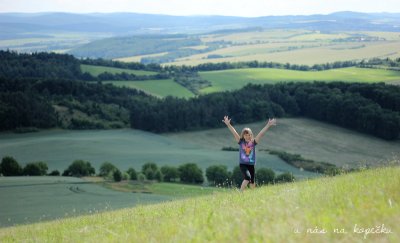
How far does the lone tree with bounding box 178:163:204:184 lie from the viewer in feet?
244

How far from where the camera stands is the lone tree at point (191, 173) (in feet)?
244

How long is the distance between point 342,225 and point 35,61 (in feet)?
606

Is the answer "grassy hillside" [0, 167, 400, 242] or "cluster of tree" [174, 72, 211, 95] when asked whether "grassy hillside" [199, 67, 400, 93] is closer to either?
"cluster of tree" [174, 72, 211, 95]

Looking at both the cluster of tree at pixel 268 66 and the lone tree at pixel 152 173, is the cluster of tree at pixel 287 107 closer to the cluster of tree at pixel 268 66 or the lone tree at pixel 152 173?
the lone tree at pixel 152 173

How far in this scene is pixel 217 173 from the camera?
7356 cm

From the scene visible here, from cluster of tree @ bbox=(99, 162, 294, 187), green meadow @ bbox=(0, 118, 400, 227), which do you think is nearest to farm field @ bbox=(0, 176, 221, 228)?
green meadow @ bbox=(0, 118, 400, 227)

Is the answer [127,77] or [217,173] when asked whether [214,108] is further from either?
[127,77]

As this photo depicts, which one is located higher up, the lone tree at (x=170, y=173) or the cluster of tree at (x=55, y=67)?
the cluster of tree at (x=55, y=67)

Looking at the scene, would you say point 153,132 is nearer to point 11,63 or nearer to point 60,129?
point 60,129

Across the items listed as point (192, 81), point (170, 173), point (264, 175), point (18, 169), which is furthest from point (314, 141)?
point (192, 81)

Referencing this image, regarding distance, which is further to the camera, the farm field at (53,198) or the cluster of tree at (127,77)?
the cluster of tree at (127,77)

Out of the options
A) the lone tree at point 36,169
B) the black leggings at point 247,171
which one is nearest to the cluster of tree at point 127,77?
the lone tree at point 36,169

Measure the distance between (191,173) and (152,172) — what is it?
5414 millimetres

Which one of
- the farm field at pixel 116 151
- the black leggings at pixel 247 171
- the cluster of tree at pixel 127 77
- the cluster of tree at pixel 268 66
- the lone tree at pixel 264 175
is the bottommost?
the farm field at pixel 116 151
